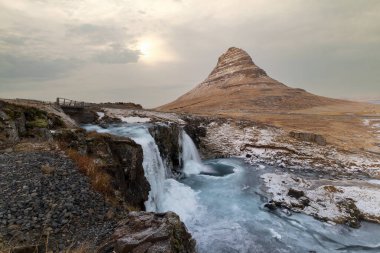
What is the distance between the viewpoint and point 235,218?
21062 millimetres

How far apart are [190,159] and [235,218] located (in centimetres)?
1668

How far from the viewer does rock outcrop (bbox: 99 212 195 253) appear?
845 cm

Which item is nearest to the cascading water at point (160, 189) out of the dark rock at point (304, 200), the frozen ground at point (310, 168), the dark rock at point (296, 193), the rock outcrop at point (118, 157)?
the rock outcrop at point (118, 157)

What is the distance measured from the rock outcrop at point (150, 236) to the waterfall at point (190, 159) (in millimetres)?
22623

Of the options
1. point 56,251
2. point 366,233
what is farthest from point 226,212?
point 56,251

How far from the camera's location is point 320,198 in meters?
23.4

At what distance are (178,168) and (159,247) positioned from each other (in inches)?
966

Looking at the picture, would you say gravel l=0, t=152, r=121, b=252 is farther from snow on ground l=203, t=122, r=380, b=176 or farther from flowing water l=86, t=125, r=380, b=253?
snow on ground l=203, t=122, r=380, b=176

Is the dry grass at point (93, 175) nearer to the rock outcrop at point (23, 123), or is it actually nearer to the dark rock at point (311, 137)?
the rock outcrop at point (23, 123)

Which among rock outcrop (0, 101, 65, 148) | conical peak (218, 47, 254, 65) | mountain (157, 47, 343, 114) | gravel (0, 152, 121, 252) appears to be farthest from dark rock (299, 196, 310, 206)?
conical peak (218, 47, 254, 65)

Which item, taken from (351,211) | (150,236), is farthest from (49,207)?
(351,211)

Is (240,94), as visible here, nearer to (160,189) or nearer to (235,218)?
(160,189)

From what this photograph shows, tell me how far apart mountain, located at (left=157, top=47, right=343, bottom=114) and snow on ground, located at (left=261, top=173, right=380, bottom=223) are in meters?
61.4

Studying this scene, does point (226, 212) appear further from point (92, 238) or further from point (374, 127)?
point (374, 127)
